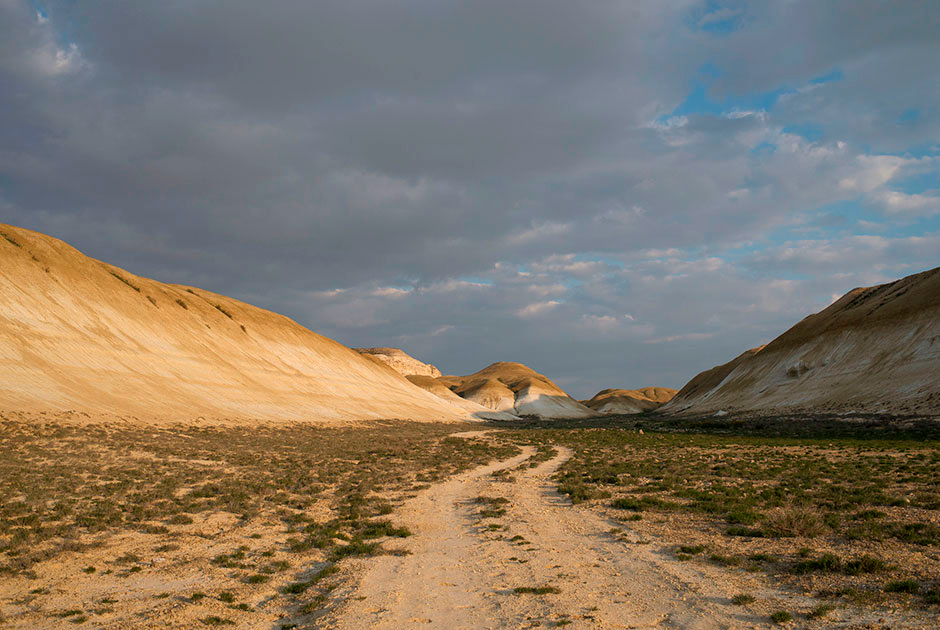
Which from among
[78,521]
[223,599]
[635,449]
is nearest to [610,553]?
[223,599]

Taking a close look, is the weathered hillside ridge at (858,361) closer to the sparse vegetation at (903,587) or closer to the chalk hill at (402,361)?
the sparse vegetation at (903,587)

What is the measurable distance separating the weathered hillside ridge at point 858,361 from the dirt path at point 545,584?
170 feet

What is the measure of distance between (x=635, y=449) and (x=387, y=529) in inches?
1073

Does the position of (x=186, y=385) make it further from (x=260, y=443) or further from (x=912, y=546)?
(x=912, y=546)

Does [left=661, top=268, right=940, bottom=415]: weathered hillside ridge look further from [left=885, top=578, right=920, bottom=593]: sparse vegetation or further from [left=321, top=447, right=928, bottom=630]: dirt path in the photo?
[left=321, top=447, right=928, bottom=630]: dirt path

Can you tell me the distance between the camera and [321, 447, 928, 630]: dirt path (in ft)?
27.9

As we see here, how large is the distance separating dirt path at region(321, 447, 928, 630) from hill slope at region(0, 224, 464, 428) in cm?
3582

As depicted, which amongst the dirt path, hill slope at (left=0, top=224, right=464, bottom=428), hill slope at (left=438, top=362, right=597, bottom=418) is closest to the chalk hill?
hill slope at (left=438, top=362, right=597, bottom=418)

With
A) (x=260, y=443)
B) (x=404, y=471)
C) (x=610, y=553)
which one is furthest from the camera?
(x=260, y=443)

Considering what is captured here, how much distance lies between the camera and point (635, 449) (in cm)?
3766

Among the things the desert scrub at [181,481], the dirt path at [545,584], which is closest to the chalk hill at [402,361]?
the desert scrub at [181,481]

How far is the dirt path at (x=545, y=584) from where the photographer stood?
27.9ft

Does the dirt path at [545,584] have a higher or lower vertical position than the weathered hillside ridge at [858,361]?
lower

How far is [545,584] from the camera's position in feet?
33.2
